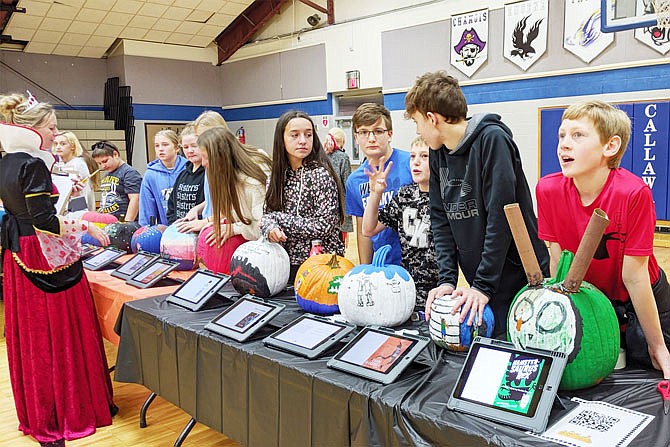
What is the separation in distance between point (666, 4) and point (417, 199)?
12.2 feet

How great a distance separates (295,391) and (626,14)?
4.96 m

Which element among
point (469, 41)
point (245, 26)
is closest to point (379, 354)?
point (469, 41)

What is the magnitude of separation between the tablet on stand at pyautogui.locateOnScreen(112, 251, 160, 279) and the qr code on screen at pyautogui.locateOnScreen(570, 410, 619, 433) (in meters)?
2.33

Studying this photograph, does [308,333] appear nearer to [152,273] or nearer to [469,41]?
[152,273]

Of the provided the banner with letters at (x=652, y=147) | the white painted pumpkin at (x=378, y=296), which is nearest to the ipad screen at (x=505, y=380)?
the white painted pumpkin at (x=378, y=296)

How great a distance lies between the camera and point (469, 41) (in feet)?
30.5

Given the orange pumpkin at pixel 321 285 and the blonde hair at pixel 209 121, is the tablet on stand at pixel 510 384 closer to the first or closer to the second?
the orange pumpkin at pixel 321 285

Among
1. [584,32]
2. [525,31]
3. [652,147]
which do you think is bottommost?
[652,147]

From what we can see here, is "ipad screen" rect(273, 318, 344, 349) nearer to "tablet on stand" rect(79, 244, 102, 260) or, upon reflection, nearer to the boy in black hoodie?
the boy in black hoodie

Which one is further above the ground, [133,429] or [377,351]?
[377,351]

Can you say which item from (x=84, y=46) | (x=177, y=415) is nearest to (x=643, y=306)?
(x=177, y=415)

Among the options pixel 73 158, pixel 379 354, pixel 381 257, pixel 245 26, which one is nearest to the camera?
pixel 379 354

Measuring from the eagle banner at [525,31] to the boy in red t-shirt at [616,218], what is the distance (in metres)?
7.69

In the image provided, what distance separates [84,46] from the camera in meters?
13.0
